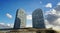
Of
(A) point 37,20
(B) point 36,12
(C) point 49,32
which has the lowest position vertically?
(C) point 49,32

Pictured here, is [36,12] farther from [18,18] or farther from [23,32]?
[23,32]

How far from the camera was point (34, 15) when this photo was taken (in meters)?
44.8

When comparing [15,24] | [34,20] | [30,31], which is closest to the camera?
[30,31]

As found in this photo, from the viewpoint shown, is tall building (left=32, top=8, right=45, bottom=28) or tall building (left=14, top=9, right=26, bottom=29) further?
tall building (left=32, top=8, right=45, bottom=28)

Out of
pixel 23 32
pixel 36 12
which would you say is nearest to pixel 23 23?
pixel 36 12

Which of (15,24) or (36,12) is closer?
(15,24)

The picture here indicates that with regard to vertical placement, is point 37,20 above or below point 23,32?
above

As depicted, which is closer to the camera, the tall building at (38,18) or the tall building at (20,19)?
the tall building at (20,19)

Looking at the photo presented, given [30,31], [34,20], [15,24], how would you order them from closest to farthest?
1. [30,31]
2. [15,24]
3. [34,20]

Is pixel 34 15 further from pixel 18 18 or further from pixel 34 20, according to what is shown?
pixel 18 18

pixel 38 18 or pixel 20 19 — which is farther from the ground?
pixel 38 18

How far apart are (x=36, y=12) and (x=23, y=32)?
22073 mm

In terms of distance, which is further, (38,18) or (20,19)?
(38,18)

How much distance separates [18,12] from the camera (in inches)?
1736
